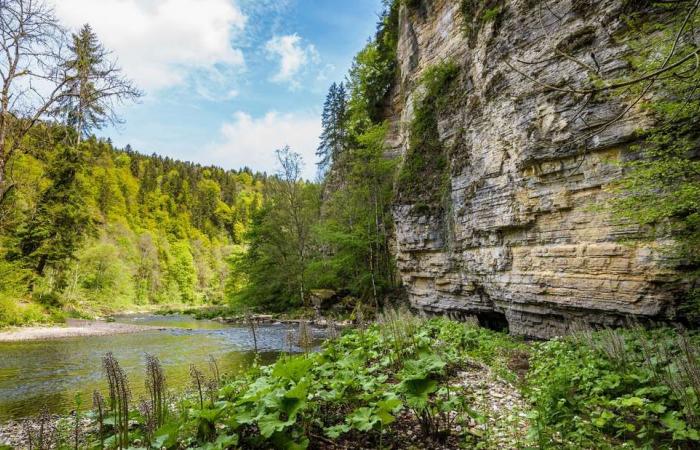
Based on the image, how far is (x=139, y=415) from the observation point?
4.16 m

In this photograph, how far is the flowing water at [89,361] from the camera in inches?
343

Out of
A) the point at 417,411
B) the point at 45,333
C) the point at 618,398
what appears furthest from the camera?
the point at 45,333

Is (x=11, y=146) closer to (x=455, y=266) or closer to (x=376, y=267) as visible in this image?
(x=455, y=266)

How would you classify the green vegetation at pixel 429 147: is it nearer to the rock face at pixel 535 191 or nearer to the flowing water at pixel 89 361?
the rock face at pixel 535 191

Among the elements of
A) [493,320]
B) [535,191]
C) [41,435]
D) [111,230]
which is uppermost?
[111,230]

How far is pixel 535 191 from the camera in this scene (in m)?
11.3

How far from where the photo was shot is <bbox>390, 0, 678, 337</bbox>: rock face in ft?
30.1

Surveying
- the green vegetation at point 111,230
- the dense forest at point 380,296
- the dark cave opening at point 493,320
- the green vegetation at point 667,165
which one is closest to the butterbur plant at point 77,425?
the dense forest at point 380,296

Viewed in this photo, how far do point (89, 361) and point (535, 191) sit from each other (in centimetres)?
1633

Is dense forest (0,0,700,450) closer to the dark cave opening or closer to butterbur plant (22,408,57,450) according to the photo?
butterbur plant (22,408,57,450)

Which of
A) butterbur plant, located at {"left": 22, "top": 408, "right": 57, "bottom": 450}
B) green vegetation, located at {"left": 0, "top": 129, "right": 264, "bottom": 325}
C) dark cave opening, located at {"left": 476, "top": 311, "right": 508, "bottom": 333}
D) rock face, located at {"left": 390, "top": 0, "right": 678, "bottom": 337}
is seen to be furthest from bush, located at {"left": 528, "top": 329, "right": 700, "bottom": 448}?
green vegetation, located at {"left": 0, "top": 129, "right": 264, "bottom": 325}

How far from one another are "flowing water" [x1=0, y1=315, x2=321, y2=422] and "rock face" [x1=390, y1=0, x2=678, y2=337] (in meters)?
7.64

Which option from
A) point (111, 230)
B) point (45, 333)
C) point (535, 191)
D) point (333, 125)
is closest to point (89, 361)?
point (45, 333)

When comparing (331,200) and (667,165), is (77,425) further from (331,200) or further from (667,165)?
(331,200)
